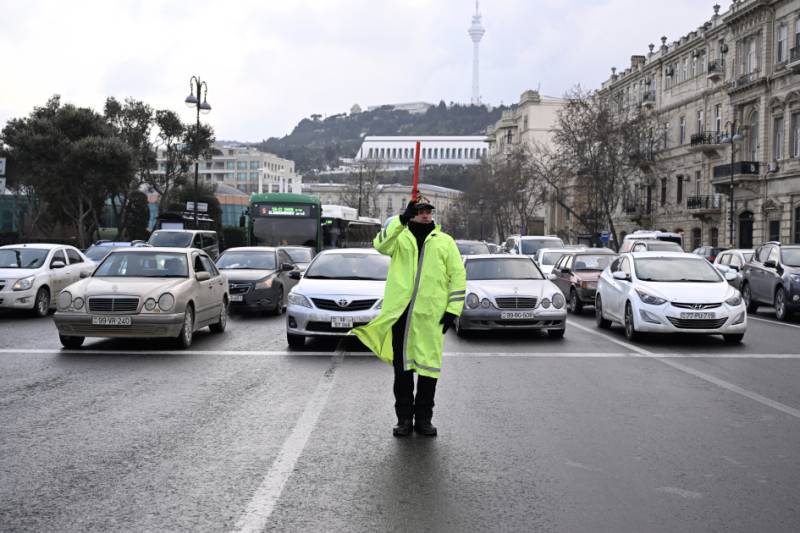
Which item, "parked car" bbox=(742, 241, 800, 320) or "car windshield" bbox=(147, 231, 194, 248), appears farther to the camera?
"car windshield" bbox=(147, 231, 194, 248)

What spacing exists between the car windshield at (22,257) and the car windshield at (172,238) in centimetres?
1033

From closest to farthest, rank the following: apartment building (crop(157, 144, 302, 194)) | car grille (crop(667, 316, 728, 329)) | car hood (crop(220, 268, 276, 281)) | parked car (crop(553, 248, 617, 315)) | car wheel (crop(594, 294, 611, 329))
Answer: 1. car grille (crop(667, 316, 728, 329))
2. car wheel (crop(594, 294, 611, 329))
3. car hood (crop(220, 268, 276, 281))
4. parked car (crop(553, 248, 617, 315))
5. apartment building (crop(157, 144, 302, 194))

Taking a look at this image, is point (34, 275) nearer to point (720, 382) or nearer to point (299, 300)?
point (299, 300)

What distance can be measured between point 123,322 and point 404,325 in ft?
22.0

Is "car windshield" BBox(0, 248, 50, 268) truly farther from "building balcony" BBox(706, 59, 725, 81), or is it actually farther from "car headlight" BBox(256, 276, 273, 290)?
"building balcony" BBox(706, 59, 725, 81)

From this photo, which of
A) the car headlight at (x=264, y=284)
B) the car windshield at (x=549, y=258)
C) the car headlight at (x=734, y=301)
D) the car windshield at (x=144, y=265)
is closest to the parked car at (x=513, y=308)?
the car headlight at (x=734, y=301)

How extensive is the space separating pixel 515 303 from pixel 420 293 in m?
8.15

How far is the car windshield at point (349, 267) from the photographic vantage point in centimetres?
1432

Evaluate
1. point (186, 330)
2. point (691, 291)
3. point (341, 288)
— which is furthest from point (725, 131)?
point (186, 330)

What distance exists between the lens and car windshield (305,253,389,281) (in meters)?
14.3

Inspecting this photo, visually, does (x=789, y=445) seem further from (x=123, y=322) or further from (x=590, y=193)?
(x=590, y=193)

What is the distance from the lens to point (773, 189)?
148ft

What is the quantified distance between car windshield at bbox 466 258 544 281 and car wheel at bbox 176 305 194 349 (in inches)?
204

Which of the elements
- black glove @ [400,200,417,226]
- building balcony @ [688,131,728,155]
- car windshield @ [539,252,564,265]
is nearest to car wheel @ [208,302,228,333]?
black glove @ [400,200,417,226]
